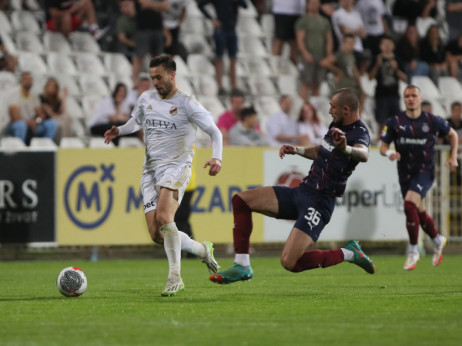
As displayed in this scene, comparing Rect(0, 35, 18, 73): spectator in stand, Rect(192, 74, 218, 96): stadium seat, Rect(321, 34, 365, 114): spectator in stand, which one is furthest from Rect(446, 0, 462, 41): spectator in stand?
Rect(0, 35, 18, 73): spectator in stand

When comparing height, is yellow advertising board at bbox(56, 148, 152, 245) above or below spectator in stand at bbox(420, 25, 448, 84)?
below

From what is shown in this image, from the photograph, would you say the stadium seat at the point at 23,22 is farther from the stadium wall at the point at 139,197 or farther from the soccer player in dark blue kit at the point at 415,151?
the soccer player in dark blue kit at the point at 415,151

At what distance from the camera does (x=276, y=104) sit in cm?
2119

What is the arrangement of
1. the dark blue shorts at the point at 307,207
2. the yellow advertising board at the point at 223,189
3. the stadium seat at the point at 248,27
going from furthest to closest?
the stadium seat at the point at 248,27
the yellow advertising board at the point at 223,189
the dark blue shorts at the point at 307,207

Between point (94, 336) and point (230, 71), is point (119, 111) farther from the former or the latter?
point (94, 336)

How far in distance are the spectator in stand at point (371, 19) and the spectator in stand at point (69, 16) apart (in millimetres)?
6155

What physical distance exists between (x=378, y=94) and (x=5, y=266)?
8997 millimetres

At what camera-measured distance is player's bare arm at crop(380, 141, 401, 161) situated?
1205 centimetres

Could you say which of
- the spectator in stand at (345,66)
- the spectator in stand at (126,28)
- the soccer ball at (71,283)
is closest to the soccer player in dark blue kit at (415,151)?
the soccer ball at (71,283)

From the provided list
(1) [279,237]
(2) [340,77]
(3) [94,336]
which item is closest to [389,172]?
(1) [279,237]

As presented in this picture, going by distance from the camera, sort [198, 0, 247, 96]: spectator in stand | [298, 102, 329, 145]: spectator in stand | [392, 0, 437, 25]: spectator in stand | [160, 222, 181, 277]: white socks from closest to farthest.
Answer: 1. [160, 222, 181, 277]: white socks
2. [298, 102, 329, 145]: spectator in stand
3. [198, 0, 247, 96]: spectator in stand
4. [392, 0, 437, 25]: spectator in stand

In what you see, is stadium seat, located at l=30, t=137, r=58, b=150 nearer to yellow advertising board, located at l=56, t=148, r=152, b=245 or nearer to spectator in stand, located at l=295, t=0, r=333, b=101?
yellow advertising board, located at l=56, t=148, r=152, b=245

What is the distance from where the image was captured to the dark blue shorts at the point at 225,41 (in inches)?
802

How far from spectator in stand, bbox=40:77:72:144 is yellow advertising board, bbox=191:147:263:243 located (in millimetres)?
2810
